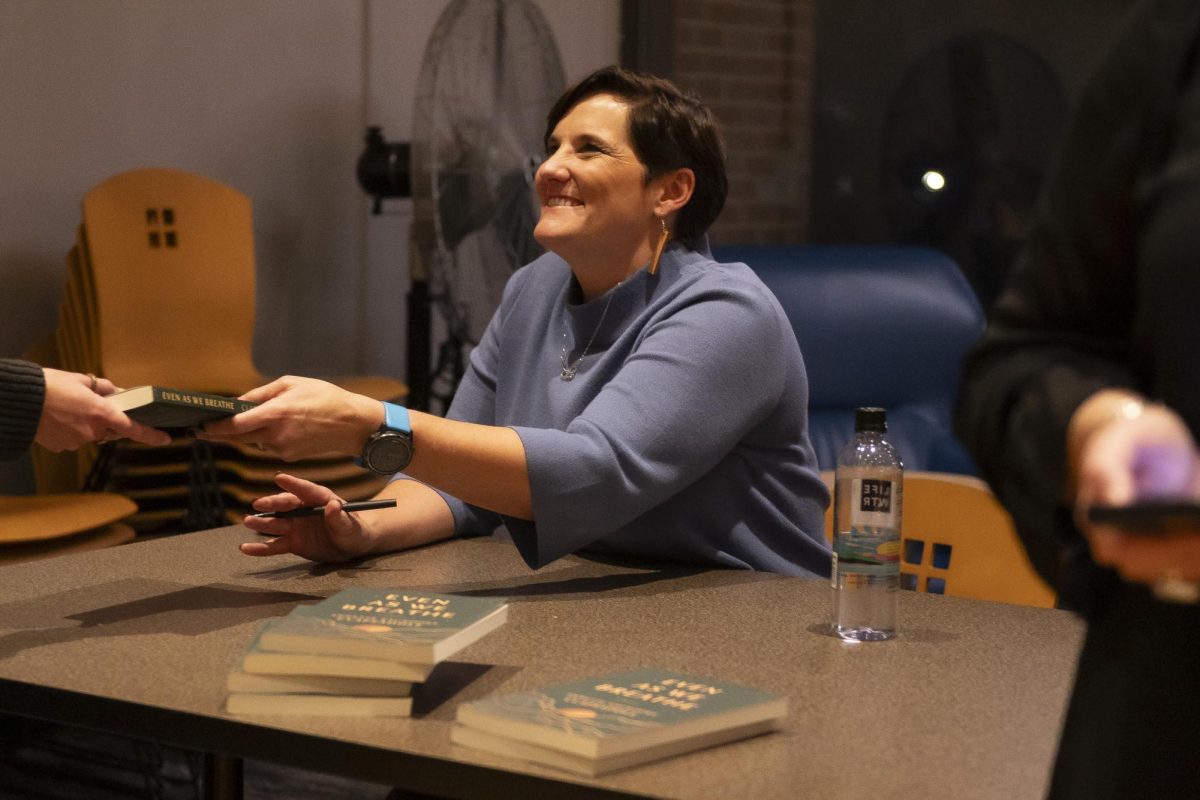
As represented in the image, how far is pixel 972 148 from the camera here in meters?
4.98

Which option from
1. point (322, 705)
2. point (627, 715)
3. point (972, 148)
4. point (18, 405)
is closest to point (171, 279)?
point (18, 405)

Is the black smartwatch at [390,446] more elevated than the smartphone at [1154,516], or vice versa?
the smartphone at [1154,516]

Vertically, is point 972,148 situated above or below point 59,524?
above

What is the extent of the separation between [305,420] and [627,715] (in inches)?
24.5

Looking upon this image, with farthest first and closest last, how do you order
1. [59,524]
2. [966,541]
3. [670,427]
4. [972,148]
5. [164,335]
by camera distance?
[972,148]
[164,335]
[59,524]
[966,541]
[670,427]

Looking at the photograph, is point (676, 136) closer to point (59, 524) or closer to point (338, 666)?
point (338, 666)

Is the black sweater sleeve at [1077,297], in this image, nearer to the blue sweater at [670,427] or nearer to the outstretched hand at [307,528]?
the blue sweater at [670,427]

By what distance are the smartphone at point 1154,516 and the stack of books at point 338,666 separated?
72 cm

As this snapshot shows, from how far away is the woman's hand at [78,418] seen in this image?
1.56m

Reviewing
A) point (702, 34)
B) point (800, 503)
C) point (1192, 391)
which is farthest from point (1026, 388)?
point (702, 34)

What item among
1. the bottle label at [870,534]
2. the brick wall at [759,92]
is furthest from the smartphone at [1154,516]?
the brick wall at [759,92]

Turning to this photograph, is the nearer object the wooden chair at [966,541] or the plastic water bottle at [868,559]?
the plastic water bottle at [868,559]

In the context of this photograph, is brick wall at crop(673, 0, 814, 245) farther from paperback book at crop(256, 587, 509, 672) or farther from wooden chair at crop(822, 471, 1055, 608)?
paperback book at crop(256, 587, 509, 672)

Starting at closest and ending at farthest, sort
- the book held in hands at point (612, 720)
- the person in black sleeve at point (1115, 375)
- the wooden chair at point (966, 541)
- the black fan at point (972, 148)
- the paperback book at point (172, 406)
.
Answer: the person in black sleeve at point (1115, 375) < the book held in hands at point (612, 720) < the paperback book at point (172, 406) < the wooden chair at point (966, 541) < the black fan at point (972, 148)
